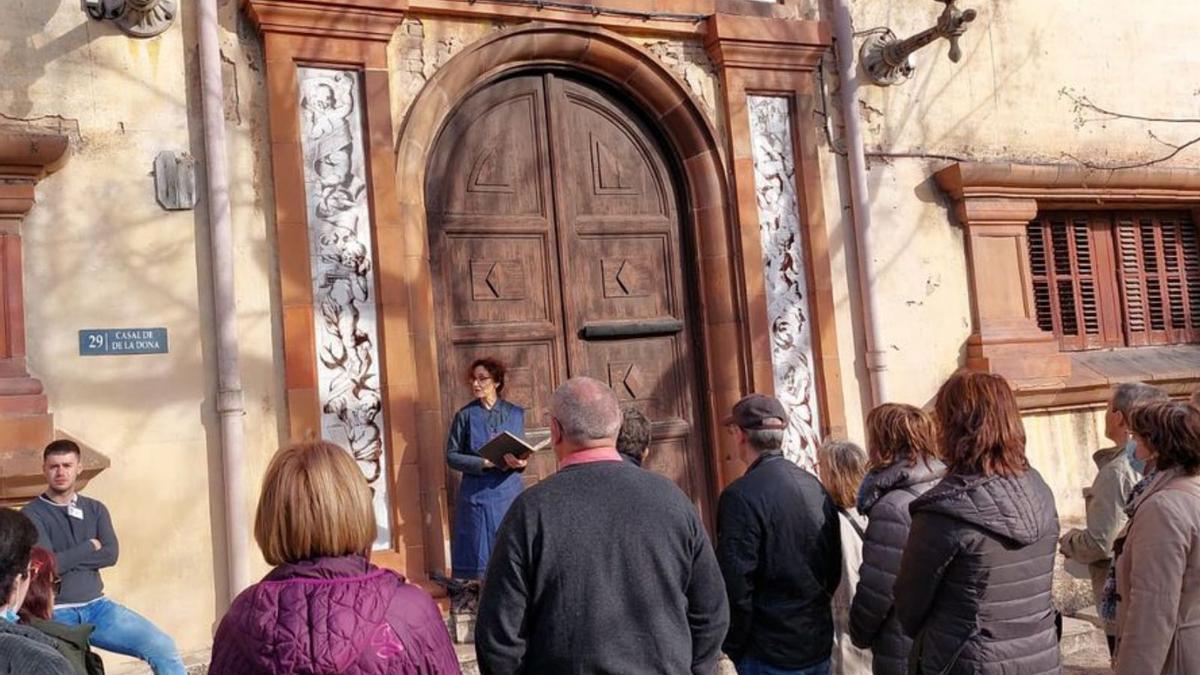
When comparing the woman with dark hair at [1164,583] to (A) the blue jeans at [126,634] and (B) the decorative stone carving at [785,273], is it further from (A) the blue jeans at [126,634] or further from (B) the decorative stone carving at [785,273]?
(B) the decorative stone carving at [785,273]

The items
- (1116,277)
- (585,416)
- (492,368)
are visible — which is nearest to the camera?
(585,416)

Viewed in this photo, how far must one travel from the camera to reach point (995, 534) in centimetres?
326

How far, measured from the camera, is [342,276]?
6.59m

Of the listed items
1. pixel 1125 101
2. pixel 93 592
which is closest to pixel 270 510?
pixel 93 592

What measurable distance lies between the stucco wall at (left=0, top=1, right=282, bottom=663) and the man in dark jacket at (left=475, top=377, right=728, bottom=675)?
12.1ft

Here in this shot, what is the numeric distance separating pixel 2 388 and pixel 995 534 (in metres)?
4.63

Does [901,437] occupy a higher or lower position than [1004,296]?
lower

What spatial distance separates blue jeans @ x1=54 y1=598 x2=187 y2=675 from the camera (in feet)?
16.5

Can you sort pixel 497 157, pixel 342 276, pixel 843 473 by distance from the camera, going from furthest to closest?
1. pixel 497 157
2. pixel 342 276
3. pixel 843 473

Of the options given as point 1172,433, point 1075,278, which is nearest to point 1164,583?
point 1172,433

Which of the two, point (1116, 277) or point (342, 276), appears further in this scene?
point (1116, 277)

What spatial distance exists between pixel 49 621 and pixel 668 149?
5782 mm

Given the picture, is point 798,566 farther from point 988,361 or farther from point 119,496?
point 988,361

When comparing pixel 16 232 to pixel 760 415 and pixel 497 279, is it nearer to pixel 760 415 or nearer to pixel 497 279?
pixel 497 279
